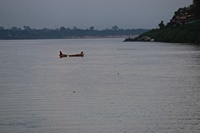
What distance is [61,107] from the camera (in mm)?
28422

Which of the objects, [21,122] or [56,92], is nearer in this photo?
[21,122]

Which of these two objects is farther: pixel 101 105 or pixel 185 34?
pixel 185 34

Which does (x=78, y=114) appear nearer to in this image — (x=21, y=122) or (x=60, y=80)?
(x=21, y=122)

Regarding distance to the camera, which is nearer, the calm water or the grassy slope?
the calm water

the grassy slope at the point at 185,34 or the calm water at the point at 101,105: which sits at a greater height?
the calm water at the point at 101,105

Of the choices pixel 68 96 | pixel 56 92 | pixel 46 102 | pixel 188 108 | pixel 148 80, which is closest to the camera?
pixel 188 108

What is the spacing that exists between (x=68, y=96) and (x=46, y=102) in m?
3.05

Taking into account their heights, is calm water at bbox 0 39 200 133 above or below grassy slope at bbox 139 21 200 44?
above

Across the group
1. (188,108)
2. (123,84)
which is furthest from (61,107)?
(123,84)

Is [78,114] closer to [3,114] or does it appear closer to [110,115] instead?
[110,115]

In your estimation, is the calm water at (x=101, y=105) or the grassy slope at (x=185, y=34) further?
the grassy slope at (x=185, y=34)

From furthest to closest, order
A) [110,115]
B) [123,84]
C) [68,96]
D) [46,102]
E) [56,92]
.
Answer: [123,84] < [56,92] < [68,96] < [46,102] < [110,115]

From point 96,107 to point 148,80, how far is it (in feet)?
52.8

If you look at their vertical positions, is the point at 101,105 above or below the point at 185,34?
above
